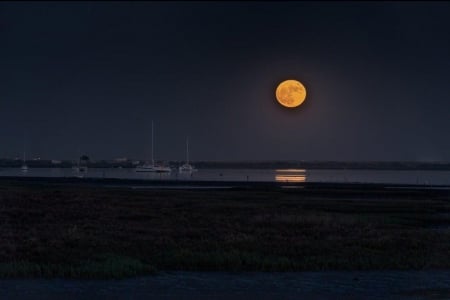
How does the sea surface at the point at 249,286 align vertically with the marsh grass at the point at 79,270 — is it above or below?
below

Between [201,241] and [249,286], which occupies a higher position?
[201,241]

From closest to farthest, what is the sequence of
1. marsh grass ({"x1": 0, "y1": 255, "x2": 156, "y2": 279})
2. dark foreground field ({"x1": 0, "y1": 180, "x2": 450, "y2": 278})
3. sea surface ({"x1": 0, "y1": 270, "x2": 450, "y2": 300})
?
sea surface ({"x1": 0, "y1": 270, "x2": 450, "y2": 300}), marsh grass ({"x1": 0, "y1": 255, "x2": 156, "y2": 279}), dark foreground field ({"x1": 0, "y1": 180, "x2": 450, "y2": 278})

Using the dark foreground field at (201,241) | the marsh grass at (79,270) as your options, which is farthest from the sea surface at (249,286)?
the dark foreground field at (201,241)

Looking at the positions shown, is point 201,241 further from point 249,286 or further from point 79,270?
point 249,286

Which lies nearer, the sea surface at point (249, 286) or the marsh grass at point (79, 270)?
the sea surface at point (249, 286)

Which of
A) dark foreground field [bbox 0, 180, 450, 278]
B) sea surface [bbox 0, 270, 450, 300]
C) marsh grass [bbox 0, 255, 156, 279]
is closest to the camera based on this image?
sea surface [bbox 0, 270, 450, 300]

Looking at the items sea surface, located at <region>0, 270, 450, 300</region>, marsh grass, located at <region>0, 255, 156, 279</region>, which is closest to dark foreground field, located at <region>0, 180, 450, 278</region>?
marsh grass, located at <region>0, 255, 156, 279</region>

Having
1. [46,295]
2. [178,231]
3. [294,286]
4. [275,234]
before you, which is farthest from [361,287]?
[178,231]

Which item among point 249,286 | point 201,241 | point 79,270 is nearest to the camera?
point 249,286

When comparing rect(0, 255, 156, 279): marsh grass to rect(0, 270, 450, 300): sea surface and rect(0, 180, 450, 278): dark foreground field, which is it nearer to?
rect(0, 180, 450, 278): dark foreground field

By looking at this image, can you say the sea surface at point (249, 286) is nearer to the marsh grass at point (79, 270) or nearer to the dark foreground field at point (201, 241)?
the marsh grass at point (79, 270)

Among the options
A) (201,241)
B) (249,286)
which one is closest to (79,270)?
(249,286)

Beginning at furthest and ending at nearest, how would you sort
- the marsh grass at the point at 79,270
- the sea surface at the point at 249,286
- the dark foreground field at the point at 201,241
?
the dark foreground field at the point at 201,241, the marsh grass at the point at 79,270, the sea surface at the point at 249,286

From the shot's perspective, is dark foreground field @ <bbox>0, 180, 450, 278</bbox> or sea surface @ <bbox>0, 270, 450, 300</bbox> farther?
dark foreground field @ <bbox>0, 180, 450, 278</bbox>
